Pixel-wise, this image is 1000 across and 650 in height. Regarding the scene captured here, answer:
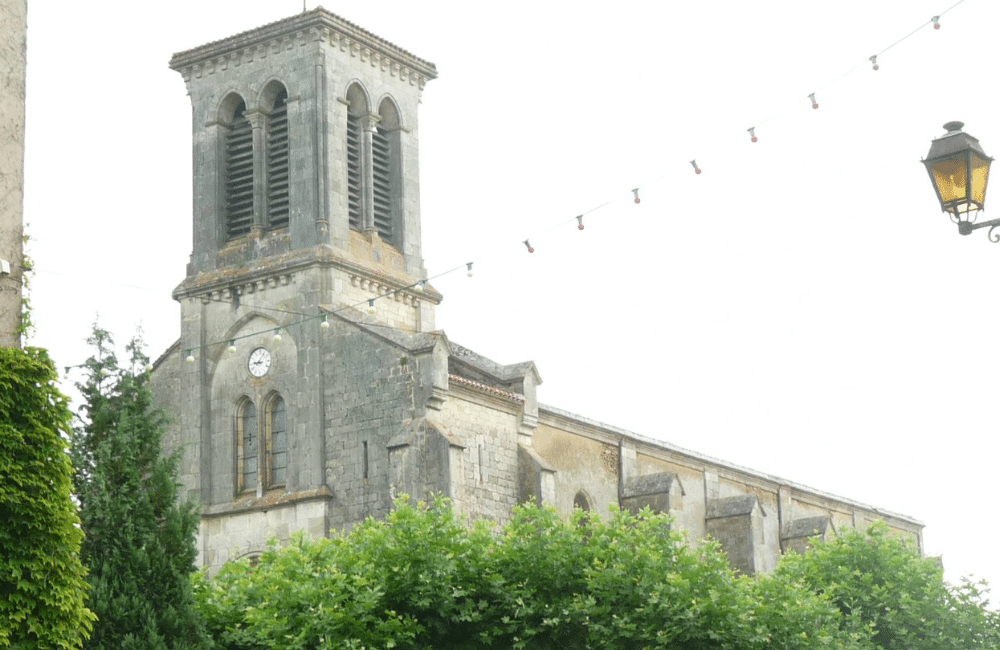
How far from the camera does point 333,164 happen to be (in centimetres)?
4322

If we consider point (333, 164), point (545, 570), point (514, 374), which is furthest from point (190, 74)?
point (545, 570)

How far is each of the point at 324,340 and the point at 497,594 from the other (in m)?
16.4

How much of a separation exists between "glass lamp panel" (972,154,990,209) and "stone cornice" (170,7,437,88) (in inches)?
1141

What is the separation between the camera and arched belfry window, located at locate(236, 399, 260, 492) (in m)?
42.1

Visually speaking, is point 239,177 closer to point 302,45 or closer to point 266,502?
point 302,45

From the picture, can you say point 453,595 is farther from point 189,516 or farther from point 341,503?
point 341,503

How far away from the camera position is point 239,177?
146 feet

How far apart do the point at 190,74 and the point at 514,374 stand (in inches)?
450

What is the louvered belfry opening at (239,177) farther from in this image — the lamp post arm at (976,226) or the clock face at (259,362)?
the lamp post arm at (976,226)

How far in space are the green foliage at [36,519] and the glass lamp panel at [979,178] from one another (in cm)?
1081

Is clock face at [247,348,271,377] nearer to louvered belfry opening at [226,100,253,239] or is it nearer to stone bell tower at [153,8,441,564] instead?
stone bell tower at [153,8,441,564]

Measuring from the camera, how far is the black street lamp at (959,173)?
52.7 feet

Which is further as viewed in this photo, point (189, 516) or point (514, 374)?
point (514, 374)

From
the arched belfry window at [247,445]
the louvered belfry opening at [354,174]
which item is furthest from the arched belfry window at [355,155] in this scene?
the arched belfry window at [247,445]
